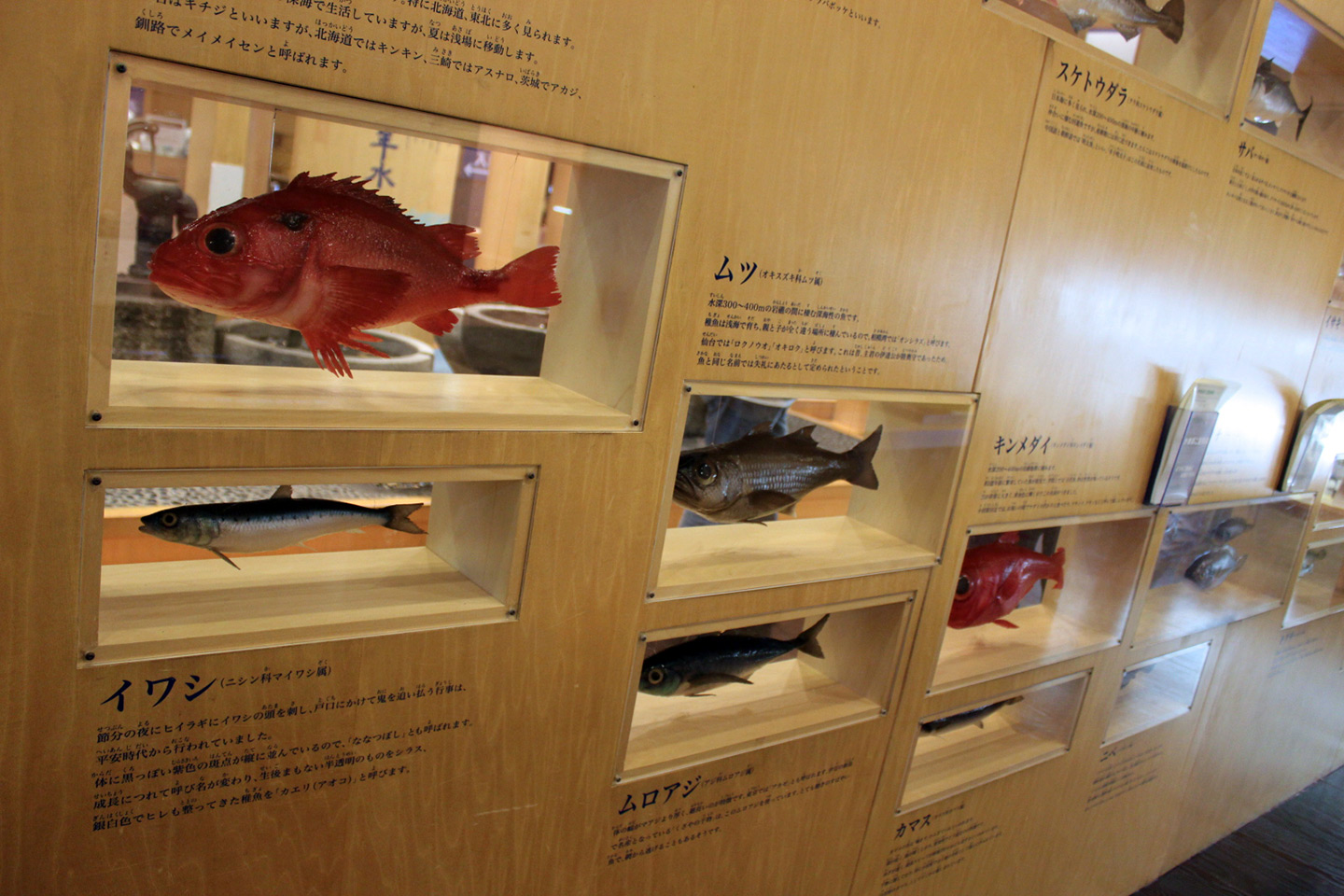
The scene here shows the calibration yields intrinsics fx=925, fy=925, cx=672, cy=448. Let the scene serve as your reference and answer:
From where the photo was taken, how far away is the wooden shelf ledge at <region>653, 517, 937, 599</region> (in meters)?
1.64

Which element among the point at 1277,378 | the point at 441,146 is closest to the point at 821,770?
the point at 441,146

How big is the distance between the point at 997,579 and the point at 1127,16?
129cm

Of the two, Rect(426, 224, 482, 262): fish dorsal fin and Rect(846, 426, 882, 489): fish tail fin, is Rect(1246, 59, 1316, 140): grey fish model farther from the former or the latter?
Rect(426, 224, 482, 262): fish dorsal fin

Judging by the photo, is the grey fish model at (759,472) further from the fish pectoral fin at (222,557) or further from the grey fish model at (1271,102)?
the grey fish model at (1271,102)

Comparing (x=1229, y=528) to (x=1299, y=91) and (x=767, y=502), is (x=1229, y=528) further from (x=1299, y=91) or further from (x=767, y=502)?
(x=767, y=502)

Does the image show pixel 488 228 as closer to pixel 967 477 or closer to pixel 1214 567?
pixel 967 477

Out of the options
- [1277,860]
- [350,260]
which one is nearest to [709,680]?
[350,260]

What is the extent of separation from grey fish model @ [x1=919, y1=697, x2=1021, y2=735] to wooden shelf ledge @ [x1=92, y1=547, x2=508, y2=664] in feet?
4.23

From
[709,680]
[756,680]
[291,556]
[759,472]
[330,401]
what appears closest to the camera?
[330,401]

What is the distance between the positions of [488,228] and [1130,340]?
1.59 m

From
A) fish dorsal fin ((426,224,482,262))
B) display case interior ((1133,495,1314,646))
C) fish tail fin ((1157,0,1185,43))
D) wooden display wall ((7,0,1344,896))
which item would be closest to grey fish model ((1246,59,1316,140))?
wooden display wall ((7,0,1344,896))

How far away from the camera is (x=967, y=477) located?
1936 millimetres

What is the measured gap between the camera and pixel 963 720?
2295 mm

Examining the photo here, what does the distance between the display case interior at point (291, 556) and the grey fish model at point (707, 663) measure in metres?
0.40
